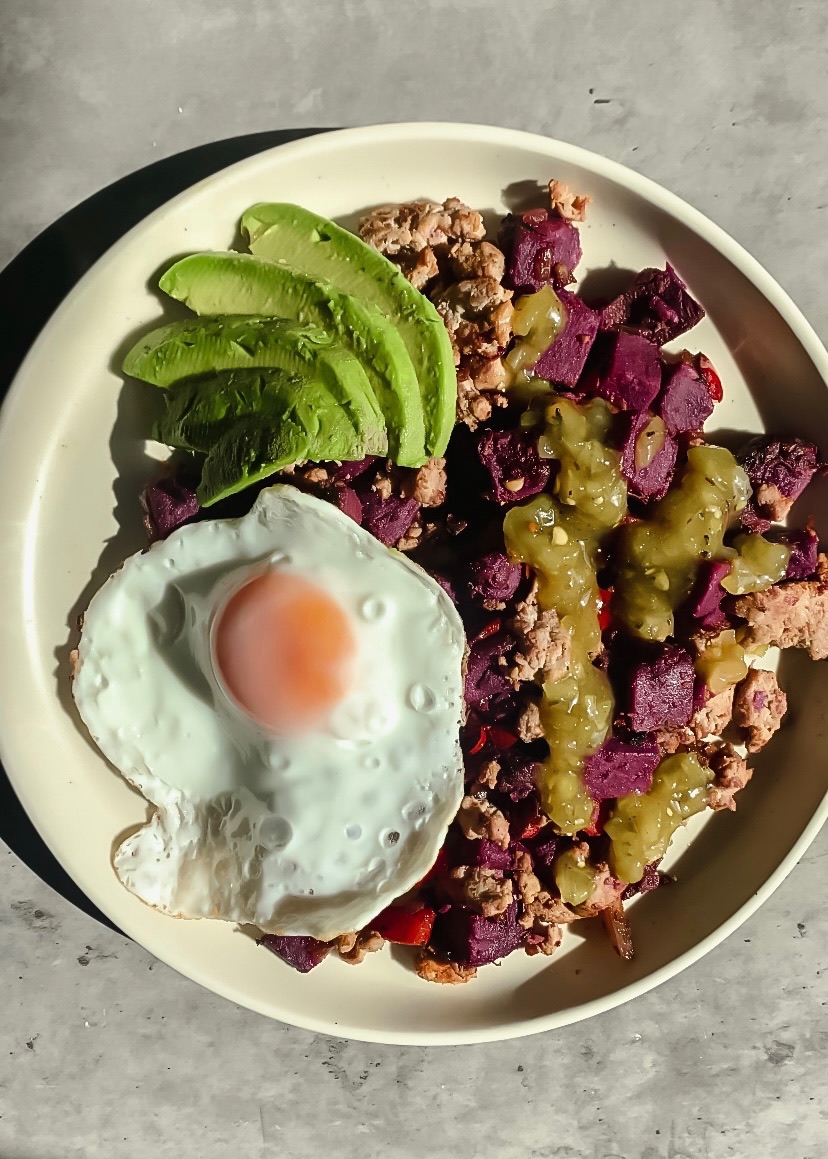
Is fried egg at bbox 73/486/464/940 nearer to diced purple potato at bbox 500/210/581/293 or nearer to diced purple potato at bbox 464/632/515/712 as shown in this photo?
diced purple potato at bbox 464/632/515/712

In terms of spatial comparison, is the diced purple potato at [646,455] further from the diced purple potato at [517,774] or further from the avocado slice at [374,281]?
the diced purple potato at [517,774]

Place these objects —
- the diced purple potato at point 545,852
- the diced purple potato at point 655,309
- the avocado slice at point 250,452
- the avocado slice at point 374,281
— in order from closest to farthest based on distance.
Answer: the avocado slice at point 250,452
the avocado slice at point 374,281
the diced purple potato at point 655,309
the diced purple potato at point 545,852

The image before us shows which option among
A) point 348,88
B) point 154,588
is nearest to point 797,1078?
point 154,588

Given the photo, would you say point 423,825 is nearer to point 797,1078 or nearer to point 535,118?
point 797,1078

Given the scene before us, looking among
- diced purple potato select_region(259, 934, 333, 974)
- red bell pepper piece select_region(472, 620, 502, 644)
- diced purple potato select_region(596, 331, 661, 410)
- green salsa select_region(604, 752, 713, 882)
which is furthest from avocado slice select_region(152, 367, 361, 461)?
diced purple potato select_region(259, 934, 333, 974)

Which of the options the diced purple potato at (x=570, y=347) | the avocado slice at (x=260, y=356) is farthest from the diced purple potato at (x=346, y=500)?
the diced purple potato at (x=570, y=347)

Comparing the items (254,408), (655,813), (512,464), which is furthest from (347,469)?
(655,813)
